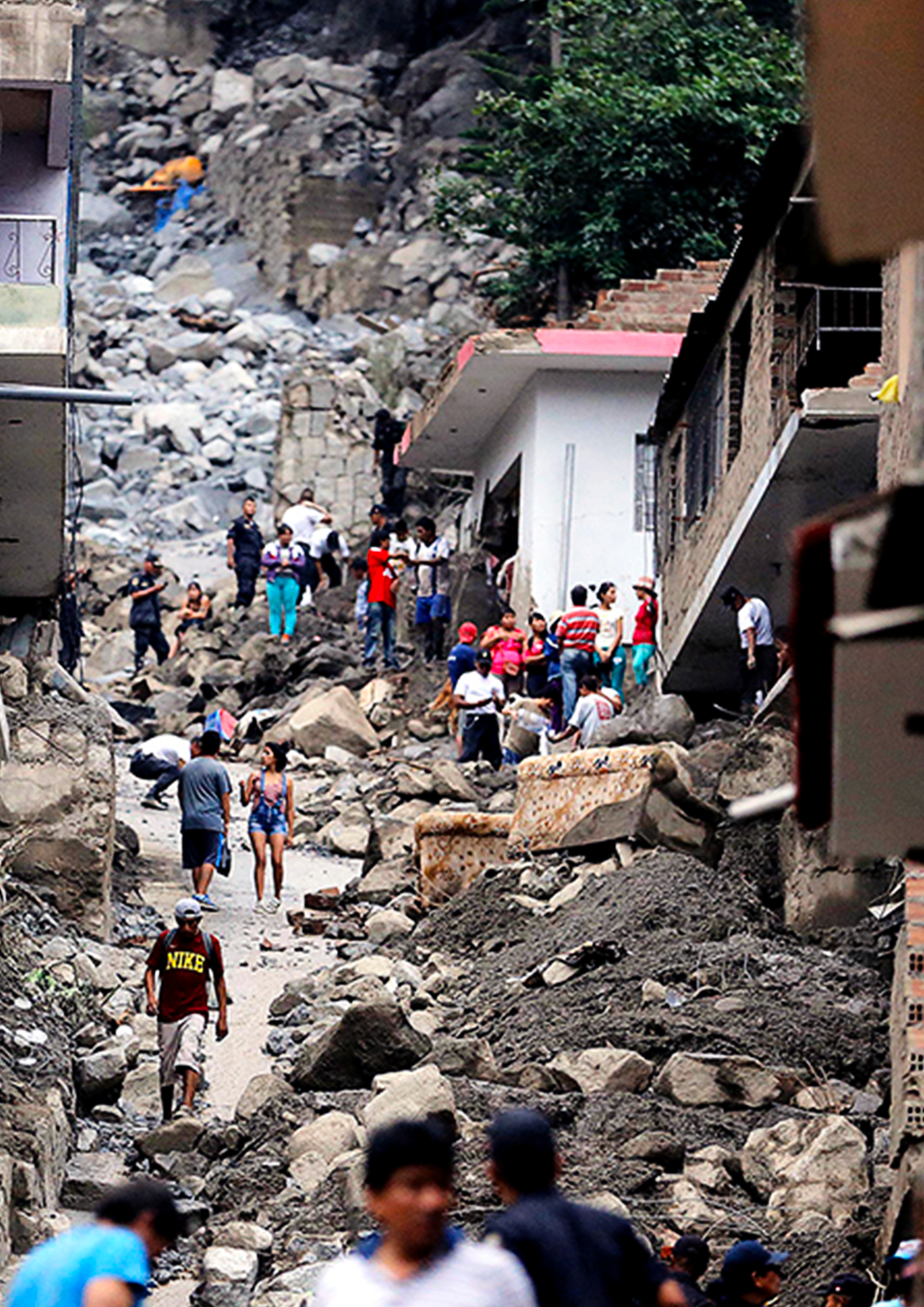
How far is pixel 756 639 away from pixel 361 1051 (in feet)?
24.4

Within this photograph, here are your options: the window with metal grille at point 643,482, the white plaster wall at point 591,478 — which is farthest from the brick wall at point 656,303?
the window with metal grille at point 643,482

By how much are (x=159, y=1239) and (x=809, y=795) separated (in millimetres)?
2216

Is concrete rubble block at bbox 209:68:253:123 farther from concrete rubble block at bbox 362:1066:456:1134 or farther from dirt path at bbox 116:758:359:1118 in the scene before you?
concrete rubble block at bbox 362:1066:456:1134

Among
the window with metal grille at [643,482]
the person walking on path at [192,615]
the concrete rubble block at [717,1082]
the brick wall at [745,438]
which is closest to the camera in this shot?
the concrete rubble block at [717,1082]

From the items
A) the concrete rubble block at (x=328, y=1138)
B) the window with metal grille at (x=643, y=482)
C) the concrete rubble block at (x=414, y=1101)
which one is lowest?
the concrete rubble block at (x=328, y=1138)

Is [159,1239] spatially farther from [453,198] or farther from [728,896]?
[453,198]

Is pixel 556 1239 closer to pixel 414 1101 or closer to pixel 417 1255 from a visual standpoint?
pixel 417 1255

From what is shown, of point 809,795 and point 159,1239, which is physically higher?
point 809,795

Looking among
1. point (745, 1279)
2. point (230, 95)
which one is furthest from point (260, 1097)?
point (230, 95)

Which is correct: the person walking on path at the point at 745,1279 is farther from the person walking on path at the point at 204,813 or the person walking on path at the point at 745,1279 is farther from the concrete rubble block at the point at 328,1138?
the person walking on path at the point at 204,813

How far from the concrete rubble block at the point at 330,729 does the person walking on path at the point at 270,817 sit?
6.41 metres

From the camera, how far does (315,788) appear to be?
2417 cm

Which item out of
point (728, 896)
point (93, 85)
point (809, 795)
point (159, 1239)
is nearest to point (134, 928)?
point (728, 896)

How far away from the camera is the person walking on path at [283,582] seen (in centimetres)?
2952
